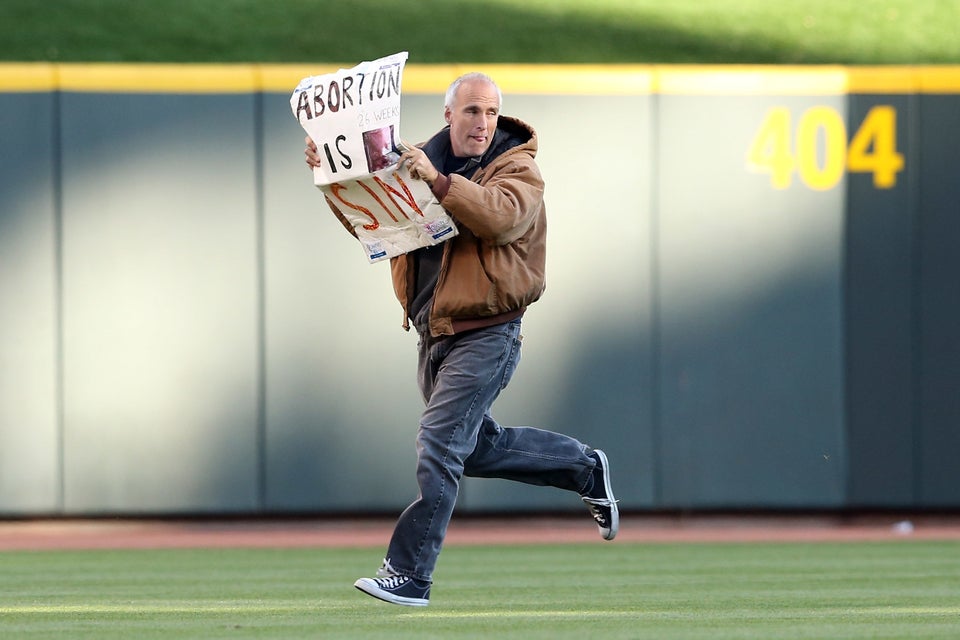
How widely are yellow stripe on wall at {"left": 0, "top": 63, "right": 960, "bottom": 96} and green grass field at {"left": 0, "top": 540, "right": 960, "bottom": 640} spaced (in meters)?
3.03

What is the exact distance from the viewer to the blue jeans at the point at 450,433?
17.1ft

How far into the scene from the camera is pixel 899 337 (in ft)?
32.3

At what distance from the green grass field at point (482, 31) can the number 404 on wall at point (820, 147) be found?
12.4 ft

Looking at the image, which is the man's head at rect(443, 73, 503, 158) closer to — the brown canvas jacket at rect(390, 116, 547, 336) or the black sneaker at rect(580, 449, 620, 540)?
the brown canvas jacket at rect(390, 116, 547, 336)

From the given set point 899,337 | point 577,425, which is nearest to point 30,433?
point 577,425

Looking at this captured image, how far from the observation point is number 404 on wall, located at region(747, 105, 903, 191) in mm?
9758

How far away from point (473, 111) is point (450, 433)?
3.78 feet

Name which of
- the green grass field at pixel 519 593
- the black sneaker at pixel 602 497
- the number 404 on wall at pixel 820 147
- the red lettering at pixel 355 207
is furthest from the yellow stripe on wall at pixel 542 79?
the black sneaker at pixel 602 497

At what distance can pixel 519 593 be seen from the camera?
19.8 ft

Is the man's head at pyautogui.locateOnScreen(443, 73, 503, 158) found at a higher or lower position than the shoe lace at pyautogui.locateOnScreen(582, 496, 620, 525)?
higher

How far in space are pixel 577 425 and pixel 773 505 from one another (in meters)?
1.42

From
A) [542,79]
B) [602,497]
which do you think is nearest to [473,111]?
[602,497]

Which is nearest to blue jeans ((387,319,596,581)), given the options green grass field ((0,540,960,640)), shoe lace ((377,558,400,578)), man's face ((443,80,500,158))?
shoe lace ((377,558,400,578))

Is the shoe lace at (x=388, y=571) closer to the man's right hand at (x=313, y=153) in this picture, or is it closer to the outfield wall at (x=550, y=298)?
the man's right hand at (x=313, y=153)
